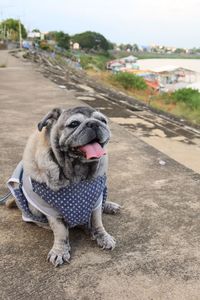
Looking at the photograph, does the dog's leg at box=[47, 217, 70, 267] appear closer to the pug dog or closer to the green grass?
the pug dog

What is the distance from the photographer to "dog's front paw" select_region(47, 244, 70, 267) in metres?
2.41

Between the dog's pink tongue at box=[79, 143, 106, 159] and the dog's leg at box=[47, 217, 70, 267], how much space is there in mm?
550

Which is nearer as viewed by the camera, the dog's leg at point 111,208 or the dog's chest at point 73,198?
the dog's chest at point 73,198

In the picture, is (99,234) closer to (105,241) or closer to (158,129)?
(105,241)

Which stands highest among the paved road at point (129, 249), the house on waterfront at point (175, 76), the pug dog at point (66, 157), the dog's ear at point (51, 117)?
the dog's ear at point (51, 117)

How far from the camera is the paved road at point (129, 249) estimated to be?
7.34ft

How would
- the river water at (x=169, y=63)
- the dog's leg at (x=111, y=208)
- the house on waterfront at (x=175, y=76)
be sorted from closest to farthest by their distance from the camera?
1. the dog's leg at (x=111, y=208)
2. the house on waterfront at (x=175, y=76)
3. the river water at (x=169, y=63)

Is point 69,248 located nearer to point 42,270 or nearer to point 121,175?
point 42,270

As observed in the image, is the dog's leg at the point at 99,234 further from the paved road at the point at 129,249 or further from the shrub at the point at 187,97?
the shrub at the point at 187,97

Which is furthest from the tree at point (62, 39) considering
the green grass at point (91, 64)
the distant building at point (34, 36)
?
the green grass at point (91, 64)

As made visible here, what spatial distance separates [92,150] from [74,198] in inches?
16.3

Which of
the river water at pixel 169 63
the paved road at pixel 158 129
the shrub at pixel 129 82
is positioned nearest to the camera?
the paved road at pixel 158 129

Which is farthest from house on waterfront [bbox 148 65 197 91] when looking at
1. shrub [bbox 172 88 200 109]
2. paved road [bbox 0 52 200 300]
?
paved road [bbox 0 52 200 300]

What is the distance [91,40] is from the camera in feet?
286
